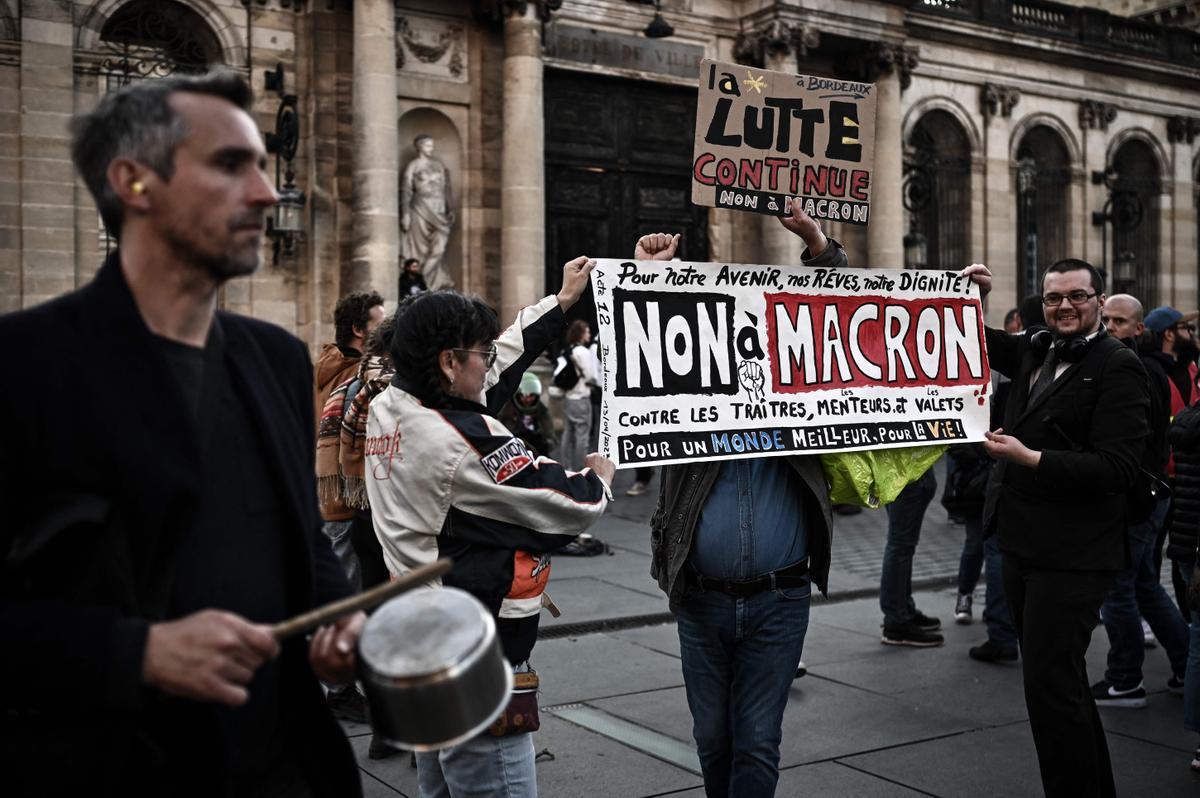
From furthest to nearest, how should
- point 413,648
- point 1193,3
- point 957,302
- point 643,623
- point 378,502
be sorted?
1. point 1193,3
2. point 643,623
3. point 957,302
4. point 378,502
5. point 413,648

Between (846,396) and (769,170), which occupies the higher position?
(769,170)

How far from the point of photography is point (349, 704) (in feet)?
21.2

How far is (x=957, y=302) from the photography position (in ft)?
16.2

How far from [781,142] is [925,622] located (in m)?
4.86

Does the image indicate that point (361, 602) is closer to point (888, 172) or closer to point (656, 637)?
point (656, 637)

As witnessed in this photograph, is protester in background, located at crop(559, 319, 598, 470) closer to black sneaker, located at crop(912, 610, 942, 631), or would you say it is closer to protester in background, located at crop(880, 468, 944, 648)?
black sneaker, located at crop(912, 610, 942, 631)

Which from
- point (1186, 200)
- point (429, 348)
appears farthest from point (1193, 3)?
point (429, 348)

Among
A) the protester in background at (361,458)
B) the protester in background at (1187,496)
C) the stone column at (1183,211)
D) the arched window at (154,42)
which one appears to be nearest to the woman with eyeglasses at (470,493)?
the protester in background at (361,458)

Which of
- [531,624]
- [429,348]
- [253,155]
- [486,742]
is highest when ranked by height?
[253,155]

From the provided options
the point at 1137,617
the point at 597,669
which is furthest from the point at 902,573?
the point at 597,669

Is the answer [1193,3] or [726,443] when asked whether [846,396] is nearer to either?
[726,443]

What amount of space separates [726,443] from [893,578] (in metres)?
4.23

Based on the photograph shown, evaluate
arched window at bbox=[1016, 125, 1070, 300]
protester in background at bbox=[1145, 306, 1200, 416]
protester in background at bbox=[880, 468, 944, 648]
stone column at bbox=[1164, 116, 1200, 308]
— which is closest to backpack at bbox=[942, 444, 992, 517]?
protester in background at bbox=[880, 468, 944, 648]

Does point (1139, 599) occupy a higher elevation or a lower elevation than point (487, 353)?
lower
